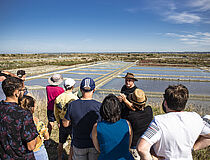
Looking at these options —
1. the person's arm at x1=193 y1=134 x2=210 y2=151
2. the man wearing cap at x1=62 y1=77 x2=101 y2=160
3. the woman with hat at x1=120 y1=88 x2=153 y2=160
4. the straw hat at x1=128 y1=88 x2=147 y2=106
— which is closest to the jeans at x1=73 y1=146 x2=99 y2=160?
the man wearing cap at x1=62 y1=77 x2=101 y2=160

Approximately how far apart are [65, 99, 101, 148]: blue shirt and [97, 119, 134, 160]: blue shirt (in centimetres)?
44

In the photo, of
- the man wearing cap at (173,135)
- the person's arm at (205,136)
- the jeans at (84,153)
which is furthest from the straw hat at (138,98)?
the jeans at (84,153)

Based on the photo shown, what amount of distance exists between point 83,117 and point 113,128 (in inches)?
22.4

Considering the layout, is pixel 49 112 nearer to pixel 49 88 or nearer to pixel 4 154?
pixel 49 88

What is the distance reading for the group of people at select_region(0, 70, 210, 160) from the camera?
4.49 ft

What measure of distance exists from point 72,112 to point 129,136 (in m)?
0.81

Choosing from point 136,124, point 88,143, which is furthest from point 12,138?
point 136,124

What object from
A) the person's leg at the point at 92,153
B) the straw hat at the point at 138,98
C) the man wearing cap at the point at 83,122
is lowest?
the person's leg at the point at 92,153

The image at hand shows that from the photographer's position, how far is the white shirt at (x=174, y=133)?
1348mm

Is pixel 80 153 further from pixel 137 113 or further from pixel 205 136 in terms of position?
pixel 205 136

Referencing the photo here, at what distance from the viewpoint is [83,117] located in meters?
2.06

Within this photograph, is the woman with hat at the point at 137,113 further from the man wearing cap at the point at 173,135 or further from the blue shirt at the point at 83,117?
the man wearing cap at the point at 173,135

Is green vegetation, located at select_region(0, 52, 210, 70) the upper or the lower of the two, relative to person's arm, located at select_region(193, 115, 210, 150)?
lower

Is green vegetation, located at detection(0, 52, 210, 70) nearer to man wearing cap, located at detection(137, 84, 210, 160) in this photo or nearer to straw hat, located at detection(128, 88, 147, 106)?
straw hat, located at detection(128, 88, 147, 106)
